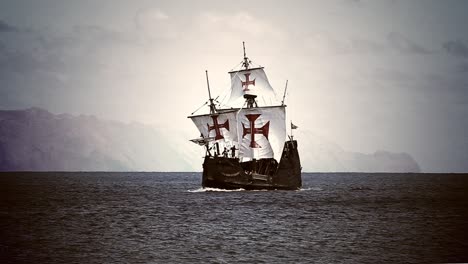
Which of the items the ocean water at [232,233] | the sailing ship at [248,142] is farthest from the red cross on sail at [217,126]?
the ocean water at [232,233]

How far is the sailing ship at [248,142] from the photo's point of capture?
175 feet

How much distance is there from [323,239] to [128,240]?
29.6 feet

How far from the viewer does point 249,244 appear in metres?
26.4

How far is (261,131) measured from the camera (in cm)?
5591

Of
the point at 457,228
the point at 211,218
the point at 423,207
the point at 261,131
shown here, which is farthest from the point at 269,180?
the point at 457,228

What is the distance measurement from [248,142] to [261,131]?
1.59 metres

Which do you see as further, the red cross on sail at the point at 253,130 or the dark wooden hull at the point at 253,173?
the red cross on sail at the point at 253,130

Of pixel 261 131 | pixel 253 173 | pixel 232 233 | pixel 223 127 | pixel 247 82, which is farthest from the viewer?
pixel 247 82

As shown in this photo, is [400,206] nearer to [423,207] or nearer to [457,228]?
[423,207]

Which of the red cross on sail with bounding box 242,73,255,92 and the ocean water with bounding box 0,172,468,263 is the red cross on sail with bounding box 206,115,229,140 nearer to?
the red cross on sail with bounding box 242,73,255,92

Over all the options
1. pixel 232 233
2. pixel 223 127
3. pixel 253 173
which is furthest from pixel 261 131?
pixel 232 233

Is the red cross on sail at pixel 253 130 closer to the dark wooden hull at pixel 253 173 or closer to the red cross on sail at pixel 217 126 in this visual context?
the dark wooden hull at pixel 253 173

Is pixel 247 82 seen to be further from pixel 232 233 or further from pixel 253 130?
pixel 232 233

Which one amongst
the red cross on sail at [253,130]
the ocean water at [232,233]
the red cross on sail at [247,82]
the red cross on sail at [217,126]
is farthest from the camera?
the red cross on sail at [247,82]
